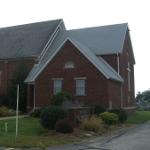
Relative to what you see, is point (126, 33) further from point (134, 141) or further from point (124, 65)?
point (134, 141)

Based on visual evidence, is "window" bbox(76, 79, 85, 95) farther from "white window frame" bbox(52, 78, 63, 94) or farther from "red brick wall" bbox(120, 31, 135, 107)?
"red brick wall" bbox(120, 31, 135, 107)

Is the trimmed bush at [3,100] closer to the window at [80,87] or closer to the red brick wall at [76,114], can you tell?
the window at [80,87]

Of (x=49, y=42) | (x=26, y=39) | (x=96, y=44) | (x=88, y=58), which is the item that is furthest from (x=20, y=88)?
(x=96, y=44)

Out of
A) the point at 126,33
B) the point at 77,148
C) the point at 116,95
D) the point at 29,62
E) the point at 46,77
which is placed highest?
the point at 126,33

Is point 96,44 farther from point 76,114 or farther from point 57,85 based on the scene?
point 76,114

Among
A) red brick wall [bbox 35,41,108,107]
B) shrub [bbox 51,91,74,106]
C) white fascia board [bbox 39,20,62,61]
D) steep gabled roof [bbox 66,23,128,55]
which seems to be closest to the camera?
shrub [bbox 51,91,74,106]

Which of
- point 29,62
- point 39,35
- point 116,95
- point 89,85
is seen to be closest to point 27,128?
point 89,85

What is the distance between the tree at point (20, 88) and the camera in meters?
32.4

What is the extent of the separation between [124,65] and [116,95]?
584 centimetres

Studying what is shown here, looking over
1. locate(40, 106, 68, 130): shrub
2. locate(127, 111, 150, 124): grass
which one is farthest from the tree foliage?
locate(40, 106, 68, 130): shrub

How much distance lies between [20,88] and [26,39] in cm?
885

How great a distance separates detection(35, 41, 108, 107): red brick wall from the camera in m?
27.9

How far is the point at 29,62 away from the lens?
35.4m

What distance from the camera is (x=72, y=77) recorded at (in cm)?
2939
